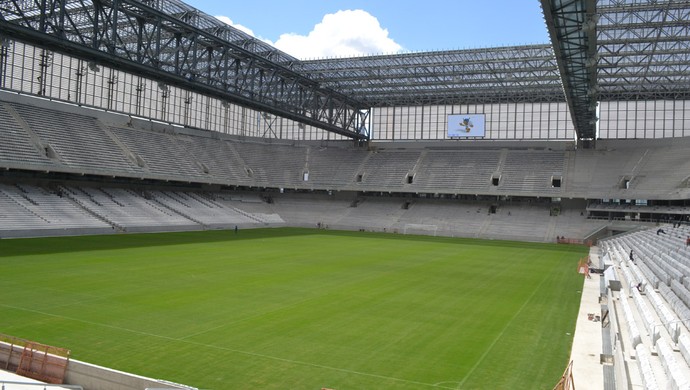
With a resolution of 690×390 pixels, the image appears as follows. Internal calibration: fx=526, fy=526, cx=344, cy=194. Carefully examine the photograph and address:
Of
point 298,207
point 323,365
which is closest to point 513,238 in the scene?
point 298,207

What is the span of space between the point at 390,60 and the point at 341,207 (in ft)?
81.8

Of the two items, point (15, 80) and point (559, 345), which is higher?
point (15, 80)

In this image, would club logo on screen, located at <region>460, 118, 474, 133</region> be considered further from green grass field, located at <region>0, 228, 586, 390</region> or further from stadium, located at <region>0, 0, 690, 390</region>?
green grass field, located at <region>0, 228, 586, 390</region>

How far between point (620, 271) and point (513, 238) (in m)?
30.6

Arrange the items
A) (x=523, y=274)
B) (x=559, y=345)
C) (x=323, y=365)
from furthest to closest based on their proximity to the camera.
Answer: (x=523, y=274)
(x=559, y=345)
(x=323, y=365)

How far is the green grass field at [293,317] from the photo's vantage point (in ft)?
38.4

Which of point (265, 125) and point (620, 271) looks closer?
point (620, 271)

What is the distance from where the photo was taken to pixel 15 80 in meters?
47.7

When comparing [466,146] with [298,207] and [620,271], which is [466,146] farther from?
[620,271]

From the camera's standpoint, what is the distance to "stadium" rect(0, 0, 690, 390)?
12672 millimetres

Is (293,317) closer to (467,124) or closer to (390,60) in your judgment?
(390,60)

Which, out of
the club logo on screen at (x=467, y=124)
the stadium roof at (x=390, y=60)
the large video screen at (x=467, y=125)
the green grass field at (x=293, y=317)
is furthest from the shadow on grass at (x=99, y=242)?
the club logo on screen at (x=467, y=124)

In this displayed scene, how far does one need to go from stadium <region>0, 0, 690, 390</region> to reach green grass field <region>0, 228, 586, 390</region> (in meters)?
0.12

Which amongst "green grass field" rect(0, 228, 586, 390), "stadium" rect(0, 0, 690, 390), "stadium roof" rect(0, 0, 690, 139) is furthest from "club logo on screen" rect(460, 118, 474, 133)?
"green grass field" rect(0, 228, 586, 390)
